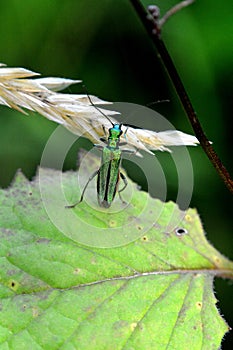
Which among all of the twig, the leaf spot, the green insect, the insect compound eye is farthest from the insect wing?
the twig

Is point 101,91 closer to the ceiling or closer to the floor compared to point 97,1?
closer to the floor

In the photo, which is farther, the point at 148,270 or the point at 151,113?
the point at 151,113

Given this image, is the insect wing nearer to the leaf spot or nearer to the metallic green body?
the metallic green body

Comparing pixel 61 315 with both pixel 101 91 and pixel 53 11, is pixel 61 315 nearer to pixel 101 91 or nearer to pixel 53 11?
pixel 101 91

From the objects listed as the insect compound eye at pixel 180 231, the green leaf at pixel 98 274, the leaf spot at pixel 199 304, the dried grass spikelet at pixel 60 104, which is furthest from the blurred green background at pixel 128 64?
the dried grass spikelet at pixel 60 104

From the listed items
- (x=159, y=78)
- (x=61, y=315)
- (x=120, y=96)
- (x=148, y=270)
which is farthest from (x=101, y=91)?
(x=61, y=315)
